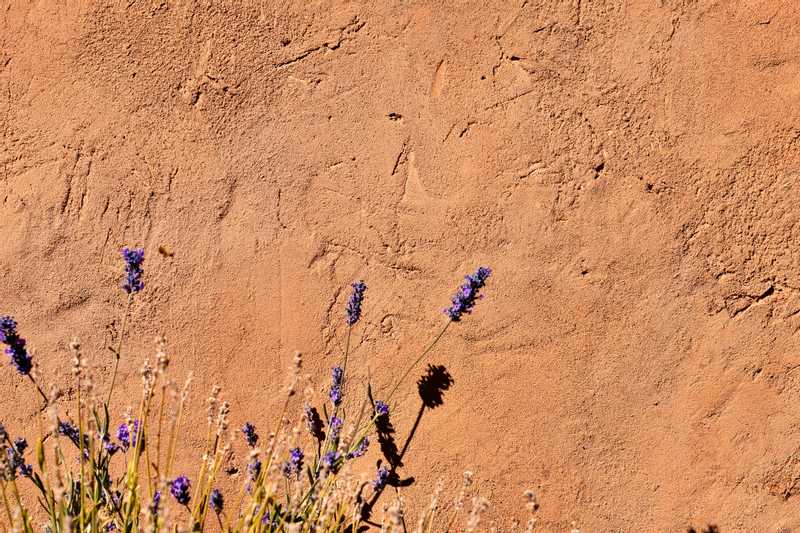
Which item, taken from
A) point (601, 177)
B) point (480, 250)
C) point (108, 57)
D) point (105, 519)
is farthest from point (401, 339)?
point (108, 57)

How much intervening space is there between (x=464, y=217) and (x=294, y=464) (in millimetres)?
1375

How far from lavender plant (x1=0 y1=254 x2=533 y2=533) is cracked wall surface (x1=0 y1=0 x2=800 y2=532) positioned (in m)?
0.16

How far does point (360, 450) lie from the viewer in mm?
2910

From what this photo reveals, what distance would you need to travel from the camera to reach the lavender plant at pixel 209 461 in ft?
7.88

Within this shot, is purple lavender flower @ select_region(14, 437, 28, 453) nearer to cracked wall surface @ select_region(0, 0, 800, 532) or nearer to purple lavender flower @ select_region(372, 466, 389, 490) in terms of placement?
cracked wall surface @ select_region(0, 0, 800, 532)

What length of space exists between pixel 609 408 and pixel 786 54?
1.88 m

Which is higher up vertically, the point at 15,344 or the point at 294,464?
the point at 15,344

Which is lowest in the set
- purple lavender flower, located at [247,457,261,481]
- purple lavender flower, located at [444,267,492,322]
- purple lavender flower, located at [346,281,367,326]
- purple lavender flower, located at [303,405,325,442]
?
purple lavender flower, located at [247,457,261,481]

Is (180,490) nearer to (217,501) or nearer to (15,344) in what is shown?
(217,501)

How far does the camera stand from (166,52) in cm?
329

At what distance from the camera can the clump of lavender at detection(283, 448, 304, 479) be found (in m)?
2.78

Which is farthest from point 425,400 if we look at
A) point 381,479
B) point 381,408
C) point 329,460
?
point 329,460

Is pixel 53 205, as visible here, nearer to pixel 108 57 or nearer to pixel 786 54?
pixel 108 57

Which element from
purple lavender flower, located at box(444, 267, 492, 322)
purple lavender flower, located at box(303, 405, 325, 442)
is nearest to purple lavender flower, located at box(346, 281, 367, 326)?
purple lavender flower, located at box(444, 267, 492, 322)
